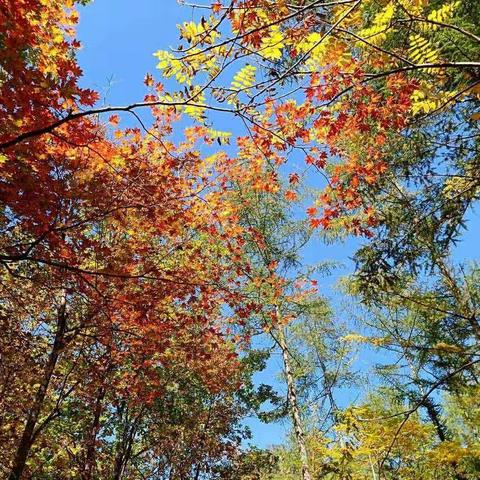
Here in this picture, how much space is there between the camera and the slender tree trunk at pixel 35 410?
5.92 m

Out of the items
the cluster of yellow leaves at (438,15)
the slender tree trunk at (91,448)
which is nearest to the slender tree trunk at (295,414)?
the slender tree trunk at (91,448)

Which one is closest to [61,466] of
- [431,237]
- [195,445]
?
[195,445]

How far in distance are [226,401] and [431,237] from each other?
9713 millimetres

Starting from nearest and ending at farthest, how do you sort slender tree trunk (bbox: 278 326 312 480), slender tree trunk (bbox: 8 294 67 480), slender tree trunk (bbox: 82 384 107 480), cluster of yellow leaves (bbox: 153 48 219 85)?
1. cluster of yellow leaves (bbox: 153 48 219 85)
2. slender tree trunk (bbox: 8 294 67 480)
3. slender tree trunk (bbox: 82 384 107 480)
4. slender tree trunk (bbox: 278 326 312 480)

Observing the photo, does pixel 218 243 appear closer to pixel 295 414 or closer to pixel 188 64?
pixel 295 414

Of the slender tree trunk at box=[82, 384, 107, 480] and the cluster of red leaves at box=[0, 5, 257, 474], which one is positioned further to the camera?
the slender tree trunk at box=[82, 384, 107, 480]

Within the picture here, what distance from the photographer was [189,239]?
353 inches

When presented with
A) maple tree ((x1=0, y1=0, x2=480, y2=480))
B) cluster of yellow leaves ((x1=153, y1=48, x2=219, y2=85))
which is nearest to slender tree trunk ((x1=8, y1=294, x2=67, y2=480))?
maple tree ((x1=0, y1=0, x2=480, y2=480))

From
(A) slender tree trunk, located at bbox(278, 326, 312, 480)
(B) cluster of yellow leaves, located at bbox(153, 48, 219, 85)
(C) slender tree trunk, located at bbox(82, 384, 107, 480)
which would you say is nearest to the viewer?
(B) cluster of yellow leaves, located at bbox(153, 48, 219, 85)

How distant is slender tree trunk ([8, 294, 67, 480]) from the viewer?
5.92 meters

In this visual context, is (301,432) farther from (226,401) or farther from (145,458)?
(145,458)

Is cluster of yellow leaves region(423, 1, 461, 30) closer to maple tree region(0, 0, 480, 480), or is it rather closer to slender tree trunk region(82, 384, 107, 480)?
maple tree region(0, 0, 480, 480)

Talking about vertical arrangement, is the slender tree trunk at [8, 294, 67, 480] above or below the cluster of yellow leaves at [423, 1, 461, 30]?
below

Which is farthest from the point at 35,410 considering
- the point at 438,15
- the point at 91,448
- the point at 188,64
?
the point at 438,15
